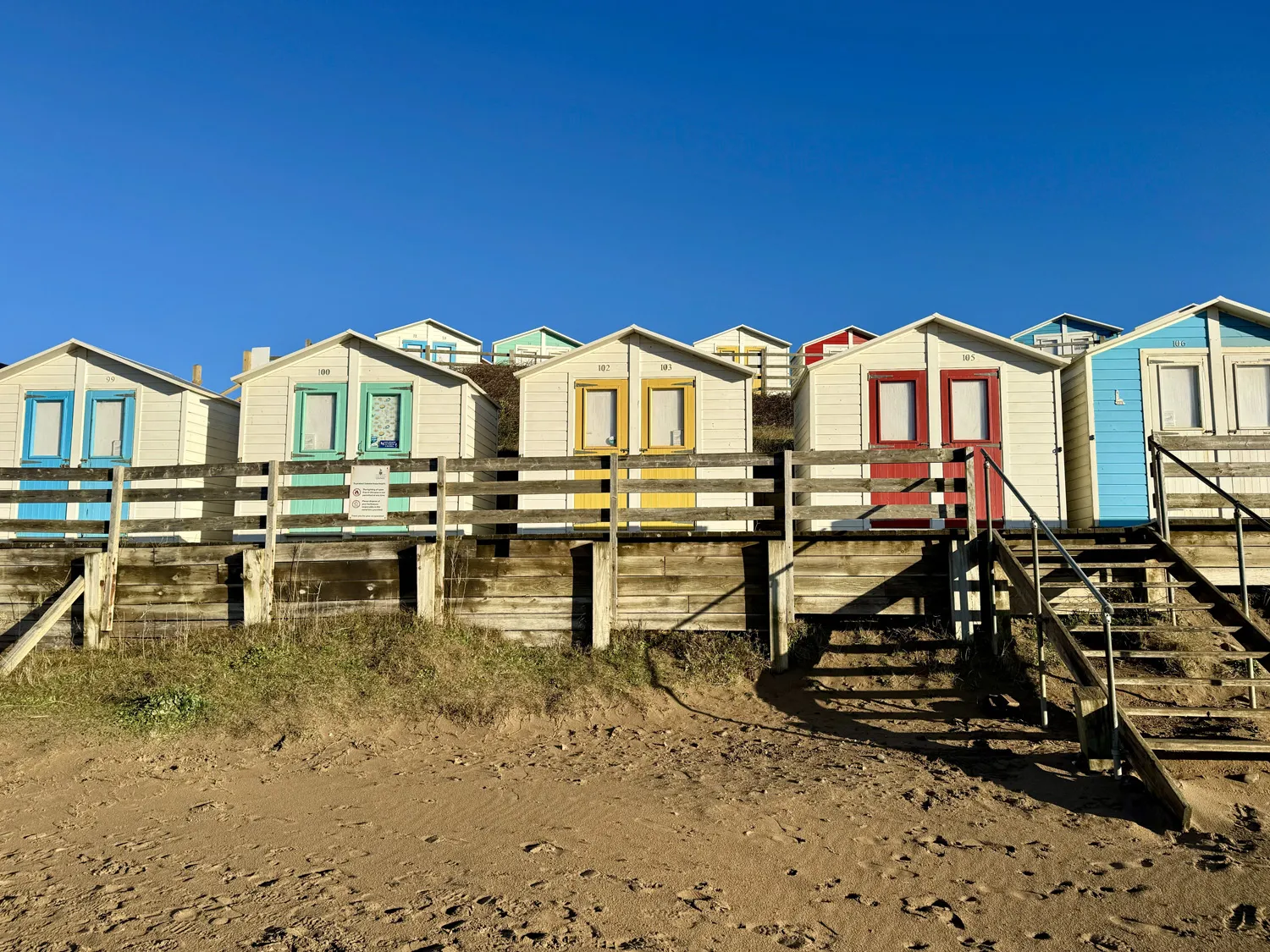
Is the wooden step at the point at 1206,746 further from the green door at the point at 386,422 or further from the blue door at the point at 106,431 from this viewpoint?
the blue door at the point at 106,431

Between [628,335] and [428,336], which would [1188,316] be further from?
[428,336]

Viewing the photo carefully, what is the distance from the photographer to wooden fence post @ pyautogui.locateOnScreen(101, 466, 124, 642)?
10281mm

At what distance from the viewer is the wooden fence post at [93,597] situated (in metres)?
10.1

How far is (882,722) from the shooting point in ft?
27.8

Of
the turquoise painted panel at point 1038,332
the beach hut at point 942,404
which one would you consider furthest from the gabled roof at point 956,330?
the turquoise painted panel at point 1038,332

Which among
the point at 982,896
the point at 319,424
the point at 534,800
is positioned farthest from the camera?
the point at 319,424

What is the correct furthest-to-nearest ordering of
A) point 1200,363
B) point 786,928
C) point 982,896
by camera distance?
point 1200,363 → point 982,896 → point 786,928

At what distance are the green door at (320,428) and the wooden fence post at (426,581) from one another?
16.6 feet

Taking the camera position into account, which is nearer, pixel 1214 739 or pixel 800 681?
pixel 1214 739

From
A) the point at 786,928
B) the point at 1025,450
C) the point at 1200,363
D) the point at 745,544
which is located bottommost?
the point at 786,928

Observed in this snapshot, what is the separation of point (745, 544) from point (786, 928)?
5.81m

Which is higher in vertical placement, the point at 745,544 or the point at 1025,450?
the point at 1025,450

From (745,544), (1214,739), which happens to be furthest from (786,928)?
(745,544)

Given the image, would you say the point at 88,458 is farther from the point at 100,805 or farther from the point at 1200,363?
the point at 1200,363
